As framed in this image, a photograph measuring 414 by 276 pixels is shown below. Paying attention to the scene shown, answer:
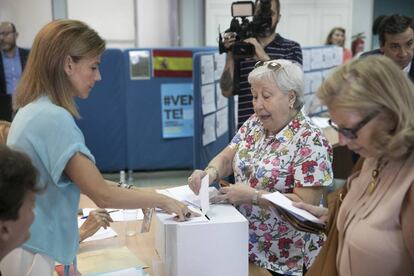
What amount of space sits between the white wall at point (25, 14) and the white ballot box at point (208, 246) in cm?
600

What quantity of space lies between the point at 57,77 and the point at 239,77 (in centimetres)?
188

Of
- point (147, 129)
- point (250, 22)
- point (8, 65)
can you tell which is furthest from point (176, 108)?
point (250, 22)

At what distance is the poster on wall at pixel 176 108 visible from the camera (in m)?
4.88

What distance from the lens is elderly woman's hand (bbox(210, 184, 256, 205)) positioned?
1654 millimetres

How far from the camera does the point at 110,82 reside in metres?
4.75

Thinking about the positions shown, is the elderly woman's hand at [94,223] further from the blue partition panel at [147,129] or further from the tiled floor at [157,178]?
the blue partition panel at [147,129]

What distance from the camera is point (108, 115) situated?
482 cm

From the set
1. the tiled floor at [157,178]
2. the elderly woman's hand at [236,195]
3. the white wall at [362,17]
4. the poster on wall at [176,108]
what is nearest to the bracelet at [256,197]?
the elderly woman's hand at [236,195]

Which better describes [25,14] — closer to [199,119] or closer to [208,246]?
[199,119]

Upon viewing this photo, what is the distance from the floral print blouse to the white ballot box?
283 millimetres

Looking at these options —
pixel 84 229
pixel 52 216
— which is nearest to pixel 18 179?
pixel 52 216

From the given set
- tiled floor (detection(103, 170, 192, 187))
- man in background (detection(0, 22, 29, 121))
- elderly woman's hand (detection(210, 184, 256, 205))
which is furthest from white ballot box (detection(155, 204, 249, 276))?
man in background (detection(0, 22, 29, 121))

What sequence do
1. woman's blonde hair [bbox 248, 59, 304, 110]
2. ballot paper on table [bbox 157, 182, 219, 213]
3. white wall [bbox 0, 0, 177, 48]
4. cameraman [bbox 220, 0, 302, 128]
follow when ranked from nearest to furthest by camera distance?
ballot paper on table [bbox 157, 182, 219, 213]
woman's blonde hair [bbox 248, 59, 304, 110]
cameraman [bbox 220, 0, 302, 128]
white wall [bbox 0, 0, 177, 48]

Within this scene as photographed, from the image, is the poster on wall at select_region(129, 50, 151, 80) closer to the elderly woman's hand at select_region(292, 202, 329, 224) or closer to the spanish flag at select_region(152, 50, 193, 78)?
the spanish flag at select_region(152, 50, 193, 78)
